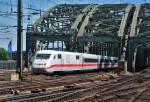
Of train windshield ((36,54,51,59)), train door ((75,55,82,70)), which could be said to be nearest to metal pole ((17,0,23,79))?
train windshield ((36,54,51,59))

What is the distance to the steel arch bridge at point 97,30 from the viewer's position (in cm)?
9475

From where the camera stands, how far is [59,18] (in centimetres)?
12238

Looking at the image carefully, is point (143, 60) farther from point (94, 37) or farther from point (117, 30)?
point (94, 37)

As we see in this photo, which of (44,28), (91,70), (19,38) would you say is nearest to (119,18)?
(44,28)

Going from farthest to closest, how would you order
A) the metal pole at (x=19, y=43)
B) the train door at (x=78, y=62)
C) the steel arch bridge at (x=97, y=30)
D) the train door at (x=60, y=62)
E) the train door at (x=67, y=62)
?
the steel arch bridge at (x=97, y=30) < the train door at (x=78, y=62) < the train door at (x=67, y=62) < the train door at (x=60, y=62) < the metal pole at (x=19, y=43)

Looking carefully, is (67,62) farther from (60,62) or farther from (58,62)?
(58,62)

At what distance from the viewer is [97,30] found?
107375 mm

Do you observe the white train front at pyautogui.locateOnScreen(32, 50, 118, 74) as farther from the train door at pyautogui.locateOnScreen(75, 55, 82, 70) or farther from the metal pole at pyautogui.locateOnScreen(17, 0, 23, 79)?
the metal pole at pyautogui.locateOnScreen(17, 0, 23, 79)

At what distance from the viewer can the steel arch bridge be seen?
94.8 m

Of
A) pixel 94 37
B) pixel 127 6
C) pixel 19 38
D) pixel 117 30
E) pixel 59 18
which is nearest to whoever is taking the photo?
pixel 19 38

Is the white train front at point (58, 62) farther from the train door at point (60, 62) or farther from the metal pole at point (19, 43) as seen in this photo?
the metal pole at point (19, 43)

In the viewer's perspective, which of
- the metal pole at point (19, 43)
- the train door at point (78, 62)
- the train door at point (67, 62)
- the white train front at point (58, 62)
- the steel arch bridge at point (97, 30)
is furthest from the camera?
the steel arch bridge at point (97, 30)

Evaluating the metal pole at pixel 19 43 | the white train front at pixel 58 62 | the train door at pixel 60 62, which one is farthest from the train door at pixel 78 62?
the metal pole at pixel 19 43

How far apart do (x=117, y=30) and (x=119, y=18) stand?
380 inches
